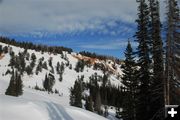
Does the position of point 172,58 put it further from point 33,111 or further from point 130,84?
point 33,111

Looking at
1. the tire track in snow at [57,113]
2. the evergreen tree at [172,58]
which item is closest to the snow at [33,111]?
the tire track in snow at [57,113]

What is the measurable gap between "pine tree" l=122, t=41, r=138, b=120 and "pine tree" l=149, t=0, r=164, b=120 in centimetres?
707

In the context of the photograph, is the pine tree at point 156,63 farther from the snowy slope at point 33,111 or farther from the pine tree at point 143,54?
the snowy slope at point 33,111

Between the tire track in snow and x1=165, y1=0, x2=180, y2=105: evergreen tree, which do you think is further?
x1=165, y1=0, x2=180, y2=105: evergreen tree

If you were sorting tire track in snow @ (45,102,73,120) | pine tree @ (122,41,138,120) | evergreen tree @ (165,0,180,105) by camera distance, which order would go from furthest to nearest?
pine tree @ (122,41,138,120) < evergreen tree @ (165,0,180,105) < tire track in snow @ (45,102,73,120)

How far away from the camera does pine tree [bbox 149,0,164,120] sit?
36.6 meters

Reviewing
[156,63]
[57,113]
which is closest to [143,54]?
[156,63]

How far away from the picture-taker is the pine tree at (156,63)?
36.6 meters

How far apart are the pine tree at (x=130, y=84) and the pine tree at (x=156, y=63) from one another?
7.07m

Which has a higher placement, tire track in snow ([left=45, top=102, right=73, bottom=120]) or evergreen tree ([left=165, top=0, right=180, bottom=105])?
evergreen tree ([left=165, top=0, right=180, bottom=105])

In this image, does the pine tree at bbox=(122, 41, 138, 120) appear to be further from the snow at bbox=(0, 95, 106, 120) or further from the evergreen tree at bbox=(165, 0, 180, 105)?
the snow at bbox=(0, 95, 106, 120)

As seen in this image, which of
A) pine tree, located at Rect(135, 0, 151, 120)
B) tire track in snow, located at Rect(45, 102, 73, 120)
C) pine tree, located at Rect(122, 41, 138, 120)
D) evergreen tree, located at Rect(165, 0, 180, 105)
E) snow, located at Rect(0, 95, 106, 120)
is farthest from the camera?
pine tree, located at Rect(122, 41, 138, 120)

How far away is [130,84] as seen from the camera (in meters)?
49.3

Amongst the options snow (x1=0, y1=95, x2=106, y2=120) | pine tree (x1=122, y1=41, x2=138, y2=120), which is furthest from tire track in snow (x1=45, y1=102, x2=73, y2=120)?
pine tree (x1=122, y1=41, x2=138, y2=120)
